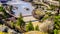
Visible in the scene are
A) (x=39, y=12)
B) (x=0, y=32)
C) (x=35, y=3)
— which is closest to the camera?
(x=0, y=32)

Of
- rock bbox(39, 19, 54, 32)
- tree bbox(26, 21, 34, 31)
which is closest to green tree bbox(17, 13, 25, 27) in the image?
tree bbox(26, 21, 34, 31)

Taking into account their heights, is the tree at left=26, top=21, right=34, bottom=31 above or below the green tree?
below

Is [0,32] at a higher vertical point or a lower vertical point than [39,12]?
lower

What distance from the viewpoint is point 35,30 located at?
5.01 ft

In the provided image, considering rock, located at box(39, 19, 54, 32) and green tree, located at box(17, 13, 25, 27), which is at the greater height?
green tree, located at box(17, 13, 25, 27)

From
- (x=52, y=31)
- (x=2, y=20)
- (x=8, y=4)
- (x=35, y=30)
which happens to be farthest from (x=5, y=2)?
(x=52, y=31)

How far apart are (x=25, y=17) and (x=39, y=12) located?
0.15 m

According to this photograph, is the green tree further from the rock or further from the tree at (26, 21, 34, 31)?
the rock

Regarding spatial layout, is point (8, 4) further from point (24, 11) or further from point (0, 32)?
point (0, 32)

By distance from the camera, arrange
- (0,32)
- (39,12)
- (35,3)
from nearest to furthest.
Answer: (0,32)
(39,12)
(35,3)

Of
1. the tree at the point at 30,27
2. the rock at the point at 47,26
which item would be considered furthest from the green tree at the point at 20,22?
the rock at the point at 47,26

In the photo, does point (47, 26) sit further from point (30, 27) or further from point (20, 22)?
point (20, 22)

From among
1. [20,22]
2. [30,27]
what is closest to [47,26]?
[30,27]

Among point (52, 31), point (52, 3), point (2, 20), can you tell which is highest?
point (52, 3)
